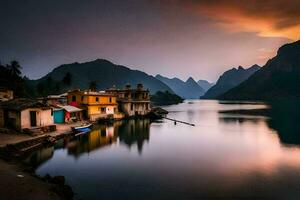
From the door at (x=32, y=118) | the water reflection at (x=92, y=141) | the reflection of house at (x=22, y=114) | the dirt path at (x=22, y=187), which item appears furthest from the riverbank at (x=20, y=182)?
the door at (x=32, y=118)

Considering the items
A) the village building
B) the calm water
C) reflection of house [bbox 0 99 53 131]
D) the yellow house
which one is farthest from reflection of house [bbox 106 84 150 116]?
reflection of house [bbox 0 99 53 131]

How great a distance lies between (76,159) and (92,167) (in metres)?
4.14

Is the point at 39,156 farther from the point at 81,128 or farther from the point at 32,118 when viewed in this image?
the point at 81,128

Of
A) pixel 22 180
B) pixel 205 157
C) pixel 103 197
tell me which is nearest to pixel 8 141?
pixel 22 180

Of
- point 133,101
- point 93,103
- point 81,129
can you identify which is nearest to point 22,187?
point 81,129

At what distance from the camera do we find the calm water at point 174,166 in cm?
2194

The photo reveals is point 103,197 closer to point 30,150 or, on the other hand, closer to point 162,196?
point 162,196

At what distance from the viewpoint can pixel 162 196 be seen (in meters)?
20.7

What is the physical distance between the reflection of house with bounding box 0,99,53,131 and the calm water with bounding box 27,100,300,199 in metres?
5.24

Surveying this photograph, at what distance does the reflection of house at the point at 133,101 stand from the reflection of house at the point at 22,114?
36.8m

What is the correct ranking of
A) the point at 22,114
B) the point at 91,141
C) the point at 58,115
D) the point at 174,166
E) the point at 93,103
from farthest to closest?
the point at 93,103, the point at 58,115, the point at 91,141, the point at 22,114, the point at 174,166

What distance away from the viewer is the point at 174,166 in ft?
97.4

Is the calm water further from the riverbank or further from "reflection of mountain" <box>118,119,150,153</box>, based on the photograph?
the riverbank

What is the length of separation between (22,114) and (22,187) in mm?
21601
